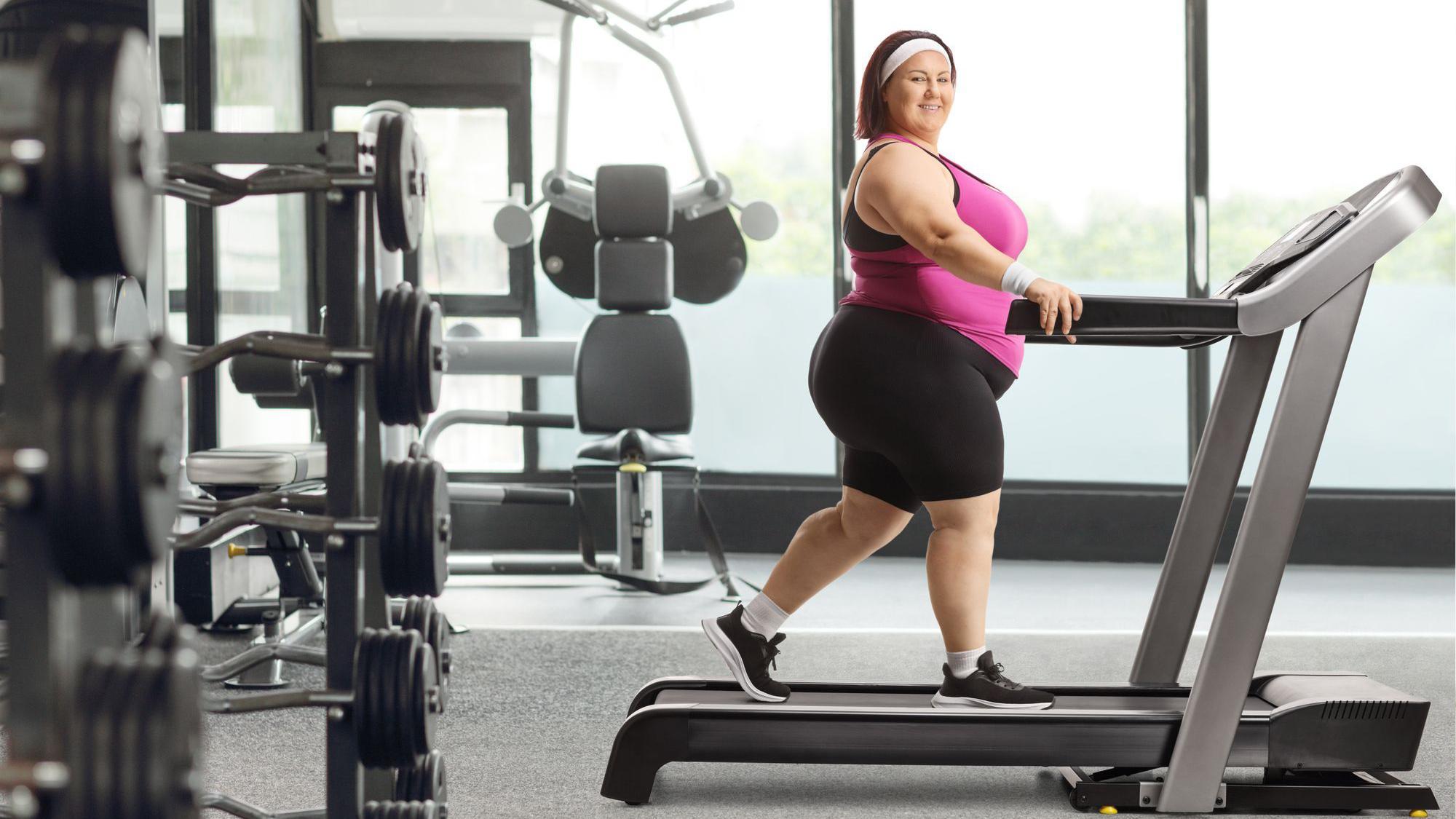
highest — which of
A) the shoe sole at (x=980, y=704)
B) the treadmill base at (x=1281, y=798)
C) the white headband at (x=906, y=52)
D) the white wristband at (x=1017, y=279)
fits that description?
the white headband at (x=906, y=52)

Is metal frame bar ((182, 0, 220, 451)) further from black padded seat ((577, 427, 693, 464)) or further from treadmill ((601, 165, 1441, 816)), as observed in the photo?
treadmill ((601, 165, 1441, 816))

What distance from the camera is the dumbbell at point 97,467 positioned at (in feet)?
2.79

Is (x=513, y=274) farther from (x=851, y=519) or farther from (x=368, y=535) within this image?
(x=368, y=535)

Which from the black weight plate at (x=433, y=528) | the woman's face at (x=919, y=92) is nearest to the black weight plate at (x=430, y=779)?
the black weight plate at (x=433, y=528)

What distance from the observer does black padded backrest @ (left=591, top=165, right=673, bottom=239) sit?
13.7 ft

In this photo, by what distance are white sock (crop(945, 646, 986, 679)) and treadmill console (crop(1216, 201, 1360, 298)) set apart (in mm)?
730

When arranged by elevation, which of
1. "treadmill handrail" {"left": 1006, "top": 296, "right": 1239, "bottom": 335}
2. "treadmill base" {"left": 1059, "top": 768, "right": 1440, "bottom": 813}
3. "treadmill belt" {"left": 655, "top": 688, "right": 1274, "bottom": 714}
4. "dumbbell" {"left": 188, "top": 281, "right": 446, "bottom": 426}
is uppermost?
"treadmill handrail" {"left": 1006, "top": 296, "right": 1239, "bottom": 335}

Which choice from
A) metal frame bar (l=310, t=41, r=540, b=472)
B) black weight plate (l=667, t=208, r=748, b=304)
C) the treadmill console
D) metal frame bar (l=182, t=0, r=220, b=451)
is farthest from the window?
metal frame bar (l=182, t=0, r=220, b=451)

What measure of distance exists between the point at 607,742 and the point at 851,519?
2.32 ft

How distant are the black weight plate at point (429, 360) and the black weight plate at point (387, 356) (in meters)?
0.03

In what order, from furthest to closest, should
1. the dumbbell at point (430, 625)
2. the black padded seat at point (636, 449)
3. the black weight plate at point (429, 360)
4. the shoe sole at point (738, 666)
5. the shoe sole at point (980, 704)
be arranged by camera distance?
the black padded seat at point (636, 449) < the shoe sole at point (738, 666) < the shoe sole at point (980, 704) < the dumbbell at point (430, 625) < the black weight plate at point (429, 360)

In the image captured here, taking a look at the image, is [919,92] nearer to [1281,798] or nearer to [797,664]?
[1281,798]

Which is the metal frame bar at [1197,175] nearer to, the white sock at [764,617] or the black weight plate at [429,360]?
the white sock at [764,617]

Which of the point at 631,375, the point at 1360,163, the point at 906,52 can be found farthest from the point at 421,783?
the point at 1360,163
